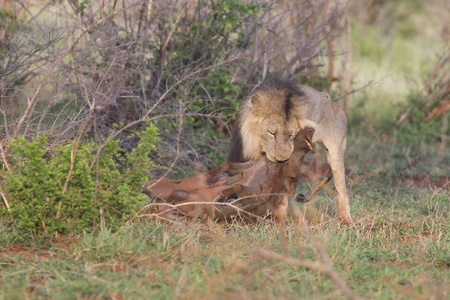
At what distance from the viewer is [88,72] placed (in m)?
6.44

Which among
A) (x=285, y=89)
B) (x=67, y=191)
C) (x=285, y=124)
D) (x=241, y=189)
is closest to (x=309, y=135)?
(x=285, y=124)

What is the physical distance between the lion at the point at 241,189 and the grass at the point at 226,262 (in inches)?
8.3

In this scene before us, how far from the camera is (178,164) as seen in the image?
673 cm

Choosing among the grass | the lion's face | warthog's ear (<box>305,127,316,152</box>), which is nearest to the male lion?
the lion's face

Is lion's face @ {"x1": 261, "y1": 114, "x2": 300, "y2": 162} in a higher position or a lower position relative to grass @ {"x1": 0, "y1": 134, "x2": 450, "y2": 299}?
higher

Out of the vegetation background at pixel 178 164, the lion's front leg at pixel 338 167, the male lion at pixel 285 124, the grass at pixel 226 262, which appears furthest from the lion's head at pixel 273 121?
the grass at pixel 226 262

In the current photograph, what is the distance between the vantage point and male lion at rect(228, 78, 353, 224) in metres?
5.22

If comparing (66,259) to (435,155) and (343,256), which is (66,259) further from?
(435,155)

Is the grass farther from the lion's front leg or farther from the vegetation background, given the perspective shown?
the lion's front leg

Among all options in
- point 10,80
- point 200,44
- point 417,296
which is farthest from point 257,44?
point 417,296

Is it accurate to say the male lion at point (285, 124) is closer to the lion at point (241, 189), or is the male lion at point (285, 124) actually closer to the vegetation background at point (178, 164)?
the lion at point (241, 189)

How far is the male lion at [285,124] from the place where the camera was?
5.22 metres

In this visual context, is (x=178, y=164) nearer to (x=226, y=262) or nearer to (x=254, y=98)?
(x=254, y=98)

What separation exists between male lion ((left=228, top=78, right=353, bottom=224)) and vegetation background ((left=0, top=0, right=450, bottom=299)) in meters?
0.41
